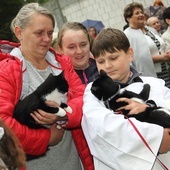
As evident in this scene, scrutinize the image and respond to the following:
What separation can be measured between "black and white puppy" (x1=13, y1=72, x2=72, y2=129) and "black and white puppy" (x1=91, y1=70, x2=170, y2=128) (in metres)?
0.19

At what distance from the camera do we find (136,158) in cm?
192

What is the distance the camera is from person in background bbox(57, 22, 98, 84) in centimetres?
290

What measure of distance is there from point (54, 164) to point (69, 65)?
0.66 metres

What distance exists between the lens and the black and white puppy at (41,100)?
1991 mm

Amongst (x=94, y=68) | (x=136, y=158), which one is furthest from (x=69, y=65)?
(x=136, y=158)

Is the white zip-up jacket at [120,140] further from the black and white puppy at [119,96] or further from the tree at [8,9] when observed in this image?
the tree at [8,9]

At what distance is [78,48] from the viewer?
293cm

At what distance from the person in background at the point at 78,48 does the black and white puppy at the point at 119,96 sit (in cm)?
80

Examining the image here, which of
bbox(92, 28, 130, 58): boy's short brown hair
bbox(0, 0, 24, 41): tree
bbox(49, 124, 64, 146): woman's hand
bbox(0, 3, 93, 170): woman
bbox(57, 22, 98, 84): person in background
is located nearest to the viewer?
bbox(0, 3, 93, 170): woman

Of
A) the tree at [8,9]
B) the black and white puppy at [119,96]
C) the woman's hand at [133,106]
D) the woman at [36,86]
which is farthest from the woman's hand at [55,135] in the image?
the tree at [8,9]

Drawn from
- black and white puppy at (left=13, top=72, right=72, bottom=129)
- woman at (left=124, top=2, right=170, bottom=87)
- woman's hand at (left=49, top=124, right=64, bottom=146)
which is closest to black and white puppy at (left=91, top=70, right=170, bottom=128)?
black and white puppy at (left=13, top=72, right=72, bottom=129)

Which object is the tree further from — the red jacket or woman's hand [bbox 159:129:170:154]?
woman's hand [bbox 159:129:170:154]

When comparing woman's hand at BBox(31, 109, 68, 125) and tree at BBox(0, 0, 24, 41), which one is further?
tree at BBox(0, 0, 24, 41)

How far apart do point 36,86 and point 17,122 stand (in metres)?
0.32
